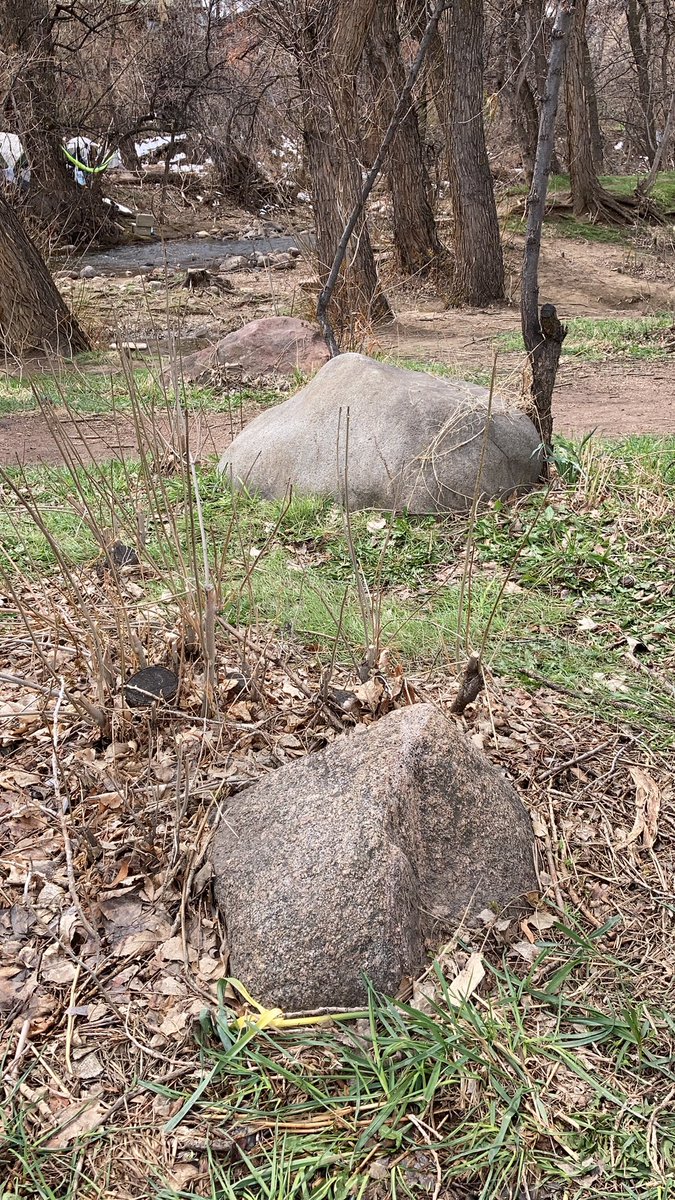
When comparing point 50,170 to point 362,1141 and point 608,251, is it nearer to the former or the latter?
point 608,251

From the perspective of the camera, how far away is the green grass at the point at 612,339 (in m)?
8.32

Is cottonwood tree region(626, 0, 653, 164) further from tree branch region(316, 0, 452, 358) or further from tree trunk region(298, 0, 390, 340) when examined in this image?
tree branch region(316, 0, 452, 358)

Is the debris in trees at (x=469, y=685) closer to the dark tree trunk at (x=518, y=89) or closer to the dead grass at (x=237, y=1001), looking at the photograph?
the dead grass at (x=237, y=1001)

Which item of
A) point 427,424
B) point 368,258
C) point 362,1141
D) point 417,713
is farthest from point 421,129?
point 362,1141

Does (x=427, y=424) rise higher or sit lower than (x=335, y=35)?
lower

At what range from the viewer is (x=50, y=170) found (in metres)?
15.9

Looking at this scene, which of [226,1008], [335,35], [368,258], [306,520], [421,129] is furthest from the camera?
[421,129]

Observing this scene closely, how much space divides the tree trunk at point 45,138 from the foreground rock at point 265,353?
20.0ft

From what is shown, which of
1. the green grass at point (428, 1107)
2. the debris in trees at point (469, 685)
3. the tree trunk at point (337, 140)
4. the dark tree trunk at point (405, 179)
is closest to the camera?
the green grass at point (428, 1107)

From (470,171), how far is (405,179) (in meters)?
1.47

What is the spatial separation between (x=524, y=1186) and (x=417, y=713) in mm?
1024

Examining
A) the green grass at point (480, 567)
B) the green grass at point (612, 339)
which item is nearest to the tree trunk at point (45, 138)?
the green grass at point (612, 339)

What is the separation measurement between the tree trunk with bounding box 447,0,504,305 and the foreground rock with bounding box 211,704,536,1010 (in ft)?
33.7

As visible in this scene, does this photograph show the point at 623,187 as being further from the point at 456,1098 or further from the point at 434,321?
the point at 456,1098
